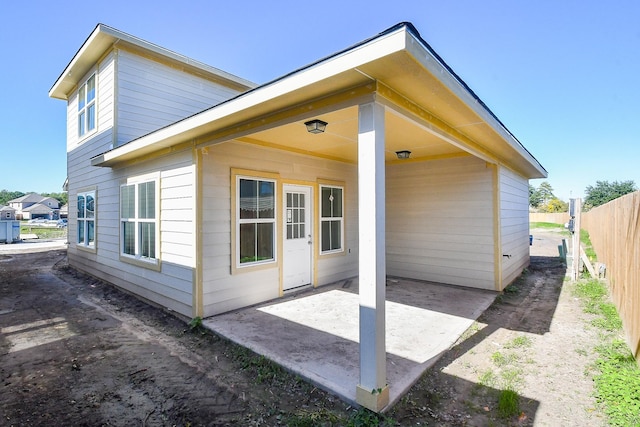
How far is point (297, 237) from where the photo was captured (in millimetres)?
5598

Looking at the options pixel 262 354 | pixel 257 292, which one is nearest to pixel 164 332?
pixel 257 292

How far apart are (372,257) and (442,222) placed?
450 cm

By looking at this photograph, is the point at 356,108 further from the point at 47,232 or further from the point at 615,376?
the point at 47,232

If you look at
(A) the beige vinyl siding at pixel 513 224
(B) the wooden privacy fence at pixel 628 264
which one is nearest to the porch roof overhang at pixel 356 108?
(A) the beige vinyl siding at pixel 513 224

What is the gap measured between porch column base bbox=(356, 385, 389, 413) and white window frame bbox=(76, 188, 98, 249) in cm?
730

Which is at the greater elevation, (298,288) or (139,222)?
(139,222)

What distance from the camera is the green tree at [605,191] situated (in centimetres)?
4247

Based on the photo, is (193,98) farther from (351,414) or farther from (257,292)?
(351,414)

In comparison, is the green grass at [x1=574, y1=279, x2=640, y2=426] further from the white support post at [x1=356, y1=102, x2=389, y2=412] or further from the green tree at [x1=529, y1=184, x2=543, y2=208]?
the green tree at [x1=529, y1=184, x2=543, y2=208]

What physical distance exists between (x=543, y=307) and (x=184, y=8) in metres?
8.82

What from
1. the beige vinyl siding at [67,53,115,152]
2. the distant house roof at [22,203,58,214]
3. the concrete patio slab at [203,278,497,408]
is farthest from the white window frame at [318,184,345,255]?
the distant house roof at [22,203,58,214]

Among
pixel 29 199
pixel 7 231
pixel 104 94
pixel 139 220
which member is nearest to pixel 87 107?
pixel 104 94

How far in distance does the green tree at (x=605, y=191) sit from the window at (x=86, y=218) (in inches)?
2147

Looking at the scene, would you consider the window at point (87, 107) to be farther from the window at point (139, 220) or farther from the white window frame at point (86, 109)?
the window at point (139, 220)
